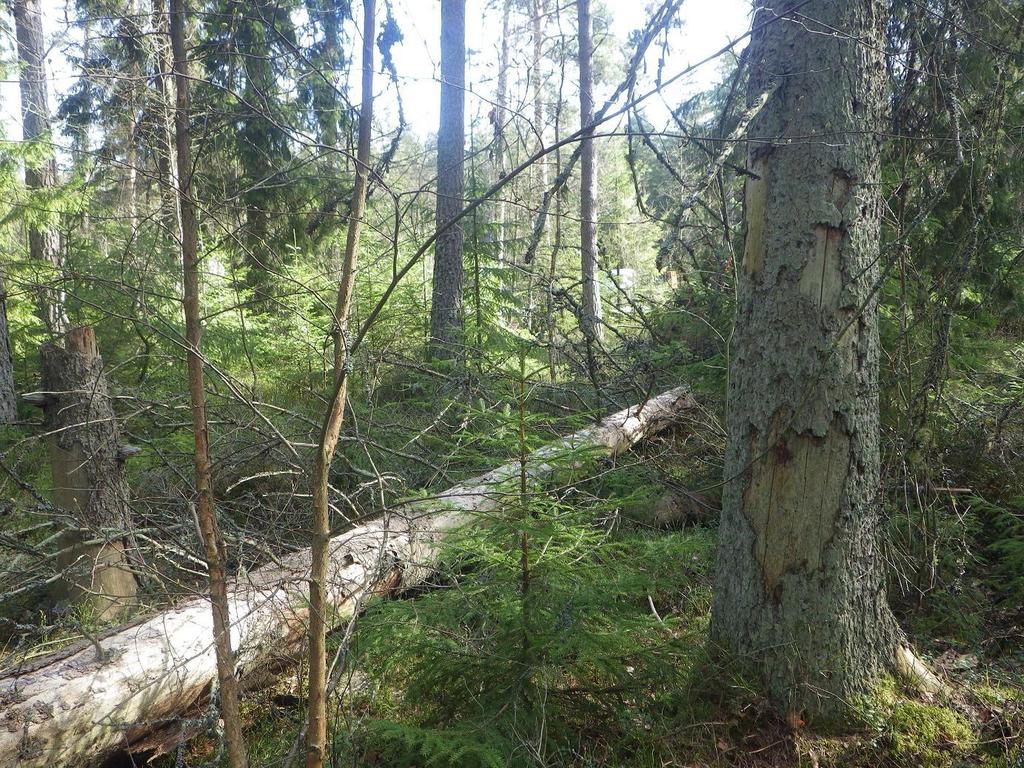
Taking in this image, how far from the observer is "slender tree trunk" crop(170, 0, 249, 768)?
6.97 ft

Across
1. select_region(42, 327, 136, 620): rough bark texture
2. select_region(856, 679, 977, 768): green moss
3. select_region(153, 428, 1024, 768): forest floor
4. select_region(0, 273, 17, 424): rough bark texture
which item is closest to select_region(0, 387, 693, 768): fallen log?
select_region(153, 428, 1024, 768): forest floor

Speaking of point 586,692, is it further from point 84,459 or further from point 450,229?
point 450,229

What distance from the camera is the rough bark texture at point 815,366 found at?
113 inches

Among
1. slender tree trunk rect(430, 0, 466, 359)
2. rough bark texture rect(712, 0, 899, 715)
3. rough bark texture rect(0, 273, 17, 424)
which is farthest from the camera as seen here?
slender tree trunk rect(430, 0, 466, 359)

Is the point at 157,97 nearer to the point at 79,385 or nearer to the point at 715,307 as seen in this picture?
the point at 79,385

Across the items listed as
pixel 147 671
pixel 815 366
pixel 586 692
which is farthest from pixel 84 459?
pixel 815 366

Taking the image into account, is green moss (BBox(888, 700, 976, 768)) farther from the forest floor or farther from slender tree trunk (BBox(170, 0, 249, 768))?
slender tree trunk (BBox(170, 0, 249, 768))

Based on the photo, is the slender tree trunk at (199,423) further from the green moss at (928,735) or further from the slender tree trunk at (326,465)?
the green moss at (928,735)

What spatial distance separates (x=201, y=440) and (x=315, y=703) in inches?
37.1

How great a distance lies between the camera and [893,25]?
398cm

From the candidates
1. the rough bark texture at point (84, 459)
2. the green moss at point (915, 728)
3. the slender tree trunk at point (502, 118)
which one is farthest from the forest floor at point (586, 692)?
the rough bark texture at point (84, 459)

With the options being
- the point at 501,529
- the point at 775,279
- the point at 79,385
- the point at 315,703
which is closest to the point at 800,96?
the point at 775,279

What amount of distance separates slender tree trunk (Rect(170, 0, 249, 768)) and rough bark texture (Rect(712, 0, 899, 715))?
7.27 feet

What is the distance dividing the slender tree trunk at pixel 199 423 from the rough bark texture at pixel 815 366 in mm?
2216
